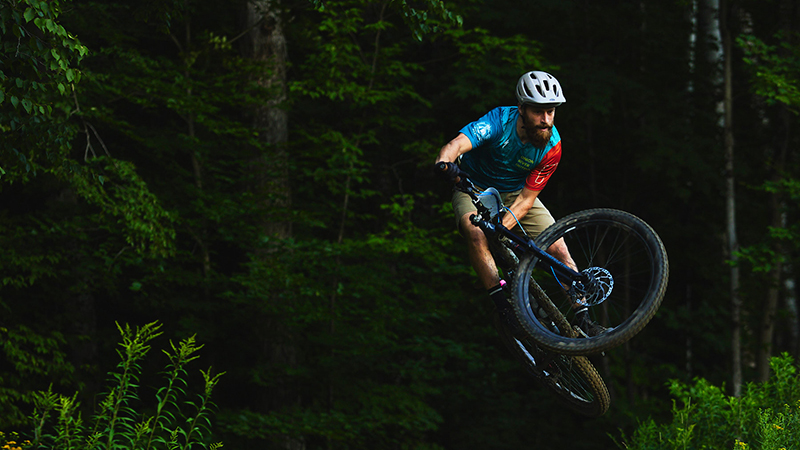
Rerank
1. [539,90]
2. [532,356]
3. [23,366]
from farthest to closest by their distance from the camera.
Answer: [23,366], [532,356], [539,90]

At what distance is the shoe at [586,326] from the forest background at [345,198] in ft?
8.48

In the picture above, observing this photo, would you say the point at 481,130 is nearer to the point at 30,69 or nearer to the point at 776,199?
the point at 30,69

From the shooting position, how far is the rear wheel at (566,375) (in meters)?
4.52

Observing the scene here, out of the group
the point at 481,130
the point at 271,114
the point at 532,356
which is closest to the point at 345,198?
the point at 271,114

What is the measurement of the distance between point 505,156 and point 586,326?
1.12 meters

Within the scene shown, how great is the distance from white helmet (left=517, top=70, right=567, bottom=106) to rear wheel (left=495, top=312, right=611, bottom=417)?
4.29ft

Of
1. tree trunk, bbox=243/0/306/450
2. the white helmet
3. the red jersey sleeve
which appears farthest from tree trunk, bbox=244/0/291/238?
the white helmet

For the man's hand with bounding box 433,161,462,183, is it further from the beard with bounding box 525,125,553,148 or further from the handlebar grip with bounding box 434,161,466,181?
the beard with bounding box 525,125,553,148

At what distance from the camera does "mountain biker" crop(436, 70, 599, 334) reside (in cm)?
415

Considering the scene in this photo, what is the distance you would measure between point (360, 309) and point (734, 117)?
9.58m

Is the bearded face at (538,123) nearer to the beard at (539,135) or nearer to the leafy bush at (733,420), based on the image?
the beard at (539,135)

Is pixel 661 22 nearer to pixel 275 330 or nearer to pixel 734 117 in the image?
pixel 734 117

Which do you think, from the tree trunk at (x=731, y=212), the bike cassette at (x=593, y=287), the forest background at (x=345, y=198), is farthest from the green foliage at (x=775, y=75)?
the bike cassette at (x=593, y=287)

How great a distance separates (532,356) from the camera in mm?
4770
